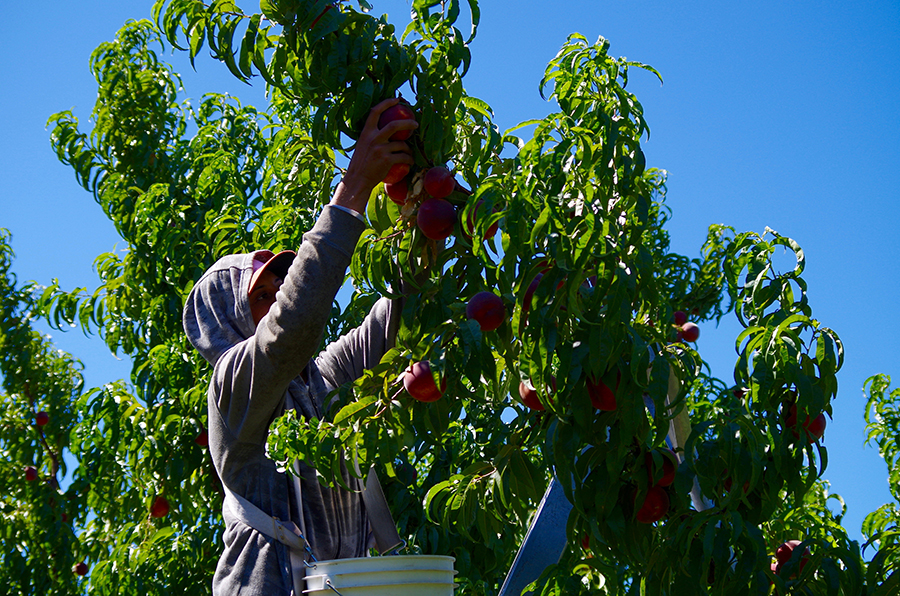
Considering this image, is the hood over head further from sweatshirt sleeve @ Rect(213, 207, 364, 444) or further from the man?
sweatshirt sleeve @ Rect(213, 207, 364, 444)

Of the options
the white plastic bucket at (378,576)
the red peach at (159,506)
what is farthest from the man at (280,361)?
the red peach at (159,506)

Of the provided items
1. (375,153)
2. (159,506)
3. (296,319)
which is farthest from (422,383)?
(159,506)

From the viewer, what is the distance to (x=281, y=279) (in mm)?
2111

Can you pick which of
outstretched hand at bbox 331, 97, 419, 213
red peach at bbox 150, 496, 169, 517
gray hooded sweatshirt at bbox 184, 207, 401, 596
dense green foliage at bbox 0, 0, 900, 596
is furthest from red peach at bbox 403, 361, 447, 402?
red peach at bbox 150, 496, 169, 517

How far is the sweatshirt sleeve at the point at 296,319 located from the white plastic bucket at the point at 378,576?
1.31ft

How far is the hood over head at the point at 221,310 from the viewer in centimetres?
202

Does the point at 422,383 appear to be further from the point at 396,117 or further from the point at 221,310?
the point at 221,310

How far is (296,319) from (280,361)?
12 centimetres

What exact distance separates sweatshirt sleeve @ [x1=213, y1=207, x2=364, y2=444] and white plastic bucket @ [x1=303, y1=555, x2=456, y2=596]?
0.40 metres

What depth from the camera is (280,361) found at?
69.3 inches

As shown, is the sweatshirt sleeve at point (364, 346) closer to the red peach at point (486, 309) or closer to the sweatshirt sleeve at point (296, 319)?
the sweatshirt sleeve at point (296, 319)

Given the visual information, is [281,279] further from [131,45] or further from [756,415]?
[131,45]

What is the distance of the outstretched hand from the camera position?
164cm

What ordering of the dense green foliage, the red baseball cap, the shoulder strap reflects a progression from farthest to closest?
the red baseball cap
the shoulder strap
the dense green foliage
